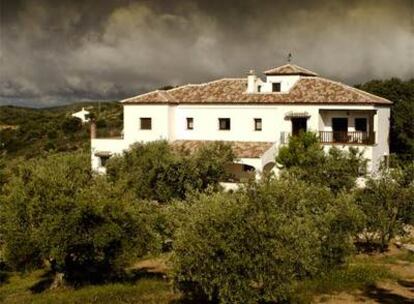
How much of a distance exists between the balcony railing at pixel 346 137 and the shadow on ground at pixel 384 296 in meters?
18.5

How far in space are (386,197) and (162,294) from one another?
41.7 feet

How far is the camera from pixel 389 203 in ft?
97.2

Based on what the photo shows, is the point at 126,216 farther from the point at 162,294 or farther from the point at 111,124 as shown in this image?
the point at 111,124

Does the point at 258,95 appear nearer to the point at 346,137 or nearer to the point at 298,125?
the point at 298,125

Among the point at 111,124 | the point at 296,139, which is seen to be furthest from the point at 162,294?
the point at 111,124

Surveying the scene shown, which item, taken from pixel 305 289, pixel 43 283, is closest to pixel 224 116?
pixel 43 283

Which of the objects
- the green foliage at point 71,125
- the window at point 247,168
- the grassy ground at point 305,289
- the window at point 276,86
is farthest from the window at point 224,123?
the green foliage at point 71,125

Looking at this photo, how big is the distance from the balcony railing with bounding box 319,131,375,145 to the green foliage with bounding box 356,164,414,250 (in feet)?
34.2

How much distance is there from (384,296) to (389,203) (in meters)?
8.33

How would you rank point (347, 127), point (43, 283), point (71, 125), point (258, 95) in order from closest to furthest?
point (43, 283), point (347, 127), point (258, 95), point (71, 125)

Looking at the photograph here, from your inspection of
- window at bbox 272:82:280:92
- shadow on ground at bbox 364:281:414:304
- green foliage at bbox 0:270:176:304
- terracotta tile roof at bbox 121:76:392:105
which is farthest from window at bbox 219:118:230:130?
shadow on ground at bbox 364:281:414:304

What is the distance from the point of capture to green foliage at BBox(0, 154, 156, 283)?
70.3 feet

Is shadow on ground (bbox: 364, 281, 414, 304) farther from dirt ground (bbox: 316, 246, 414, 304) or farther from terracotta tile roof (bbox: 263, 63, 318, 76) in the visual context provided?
terracotta tile roof (bbox: 263, 63, 318, 76)

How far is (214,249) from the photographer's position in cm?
1723
